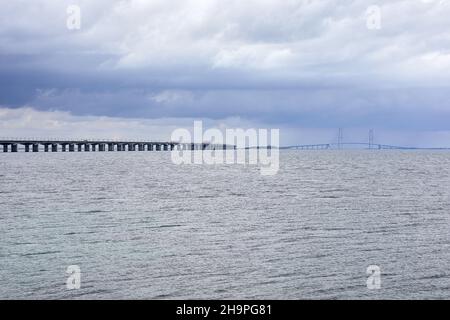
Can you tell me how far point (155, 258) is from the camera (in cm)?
3089

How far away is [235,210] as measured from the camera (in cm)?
5259

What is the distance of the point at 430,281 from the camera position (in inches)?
1040

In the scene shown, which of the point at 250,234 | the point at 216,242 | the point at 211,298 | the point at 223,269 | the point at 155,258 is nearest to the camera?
the point at 211,298

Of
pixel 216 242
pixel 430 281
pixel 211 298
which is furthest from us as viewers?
pixel 216 242

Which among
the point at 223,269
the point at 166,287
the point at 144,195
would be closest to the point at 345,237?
the point at 223,269

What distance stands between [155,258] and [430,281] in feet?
36.5

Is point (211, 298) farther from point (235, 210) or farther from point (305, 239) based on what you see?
point (235, 210)

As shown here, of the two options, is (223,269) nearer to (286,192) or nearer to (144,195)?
(144,195)

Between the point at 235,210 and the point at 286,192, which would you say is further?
the point at 286,192

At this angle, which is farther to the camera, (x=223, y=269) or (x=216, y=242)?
(x=216, y=242)

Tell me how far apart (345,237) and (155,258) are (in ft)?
35.7

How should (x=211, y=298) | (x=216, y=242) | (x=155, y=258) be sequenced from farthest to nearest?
(x=216, y=242) < (x=155, y=258) < (x=211, y=298)
